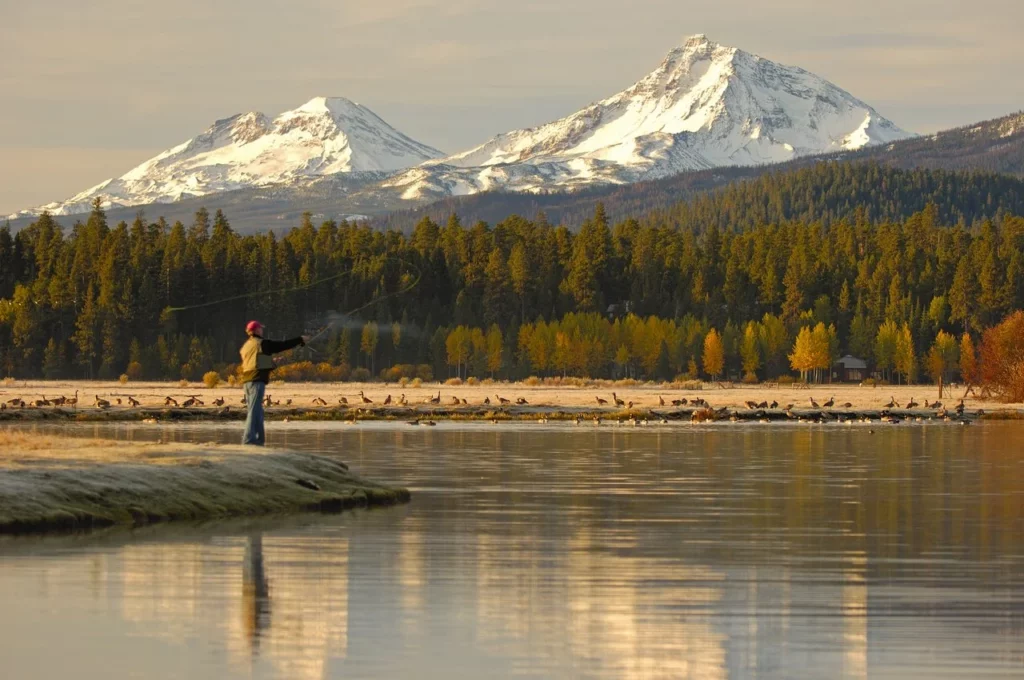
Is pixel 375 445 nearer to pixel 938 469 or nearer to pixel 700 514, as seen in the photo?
pixel 938 469

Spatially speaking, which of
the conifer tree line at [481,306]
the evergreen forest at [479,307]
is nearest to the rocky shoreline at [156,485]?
the evergreen forest at [479,307]

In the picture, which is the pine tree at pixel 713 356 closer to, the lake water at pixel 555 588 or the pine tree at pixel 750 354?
the pine tree at pixel 750 354

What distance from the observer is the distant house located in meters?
179

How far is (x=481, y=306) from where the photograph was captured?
18950 centimetres

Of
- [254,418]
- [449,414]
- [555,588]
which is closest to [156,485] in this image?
[254,418]

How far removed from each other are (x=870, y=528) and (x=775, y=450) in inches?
955

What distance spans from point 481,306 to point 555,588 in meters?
170

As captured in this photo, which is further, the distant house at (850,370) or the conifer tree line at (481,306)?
the distant house at (850,370)

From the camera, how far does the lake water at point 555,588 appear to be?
1502 centimetres

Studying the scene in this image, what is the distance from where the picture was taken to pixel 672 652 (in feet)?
50.4

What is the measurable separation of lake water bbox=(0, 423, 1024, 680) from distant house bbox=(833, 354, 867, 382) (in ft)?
476

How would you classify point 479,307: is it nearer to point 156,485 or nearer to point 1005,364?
point 1005,364

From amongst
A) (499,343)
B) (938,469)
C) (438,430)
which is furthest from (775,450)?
(499,343)

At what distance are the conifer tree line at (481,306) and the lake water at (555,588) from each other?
131m
